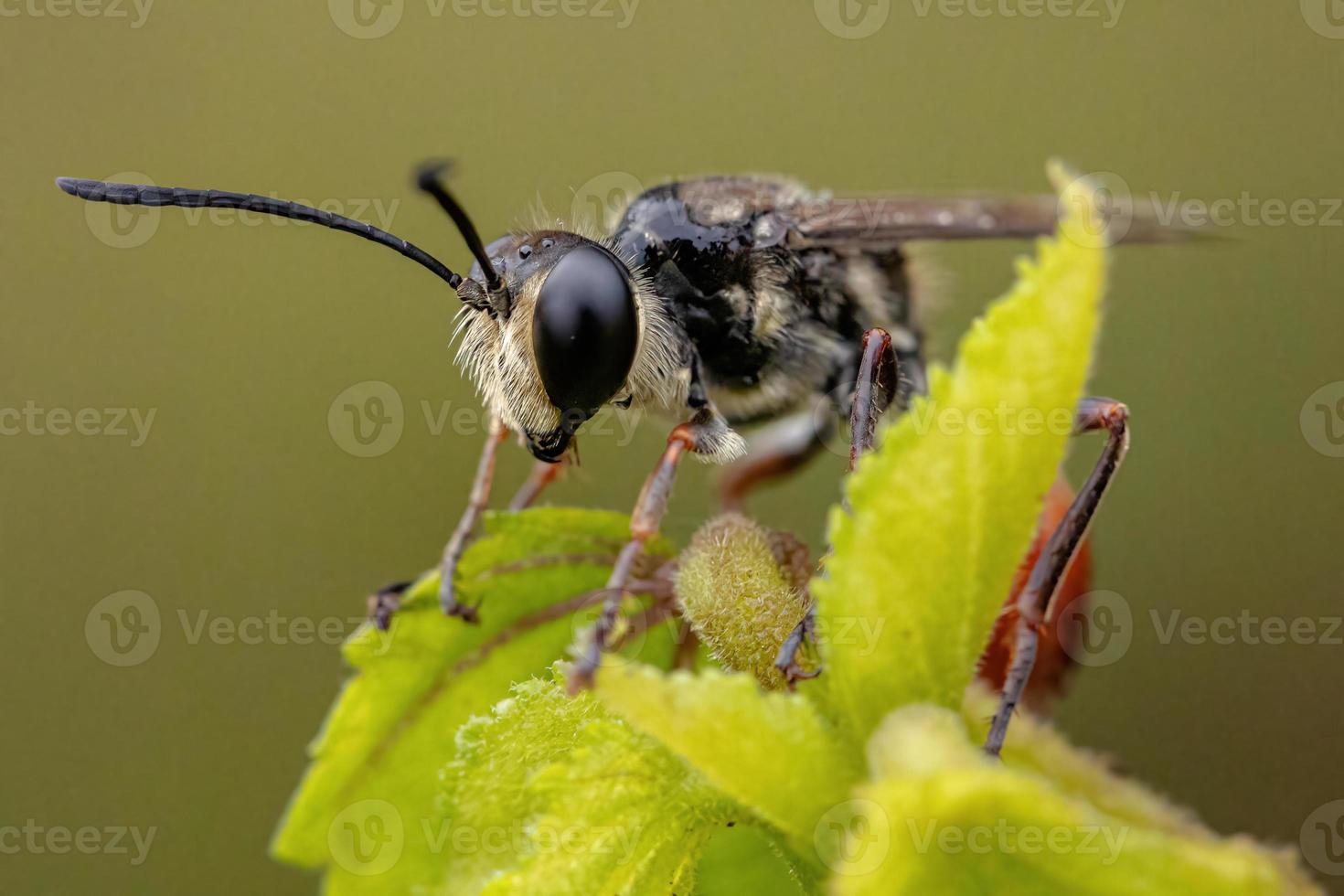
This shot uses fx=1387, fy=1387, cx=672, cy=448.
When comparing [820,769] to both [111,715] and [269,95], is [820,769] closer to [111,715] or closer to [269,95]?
[111,715]

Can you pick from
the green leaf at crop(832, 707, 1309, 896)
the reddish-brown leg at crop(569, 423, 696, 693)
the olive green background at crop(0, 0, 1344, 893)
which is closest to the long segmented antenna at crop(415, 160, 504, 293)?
the reddish-brown leg at crop(569, 423, 696, 693)

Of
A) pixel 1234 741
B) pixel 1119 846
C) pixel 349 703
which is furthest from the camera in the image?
pixel 1234 741

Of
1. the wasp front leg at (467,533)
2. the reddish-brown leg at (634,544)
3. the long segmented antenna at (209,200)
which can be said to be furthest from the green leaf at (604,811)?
the long segmented antenna at (209,200)

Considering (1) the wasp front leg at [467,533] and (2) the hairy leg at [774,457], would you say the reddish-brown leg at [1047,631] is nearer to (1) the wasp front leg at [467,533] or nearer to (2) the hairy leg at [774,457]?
(1) the wasp front leg at [467,533]

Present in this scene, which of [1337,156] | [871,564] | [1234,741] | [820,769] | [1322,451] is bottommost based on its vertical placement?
[1234,741]

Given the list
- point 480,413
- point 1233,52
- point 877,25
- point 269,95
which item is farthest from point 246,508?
point 1233,52

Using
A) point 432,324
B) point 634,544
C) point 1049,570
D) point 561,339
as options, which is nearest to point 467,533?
point 561,339
